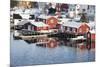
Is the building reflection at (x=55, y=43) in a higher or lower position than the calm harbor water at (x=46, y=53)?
higher

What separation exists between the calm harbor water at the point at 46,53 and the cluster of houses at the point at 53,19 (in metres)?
0.12

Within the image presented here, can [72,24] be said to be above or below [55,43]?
above

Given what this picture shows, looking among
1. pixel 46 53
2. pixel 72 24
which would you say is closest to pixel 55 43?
pixel 46 53

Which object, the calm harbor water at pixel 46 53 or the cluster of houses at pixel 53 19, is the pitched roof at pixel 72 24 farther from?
the calm harbor water at pixel 46 53

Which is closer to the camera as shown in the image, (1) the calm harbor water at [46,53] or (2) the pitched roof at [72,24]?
(1) the calm harbor water at [46,53]

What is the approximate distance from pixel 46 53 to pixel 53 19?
0.32 metres

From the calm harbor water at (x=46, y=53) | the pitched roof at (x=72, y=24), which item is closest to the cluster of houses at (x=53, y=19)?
the pitched roof at (x=72, y=24)

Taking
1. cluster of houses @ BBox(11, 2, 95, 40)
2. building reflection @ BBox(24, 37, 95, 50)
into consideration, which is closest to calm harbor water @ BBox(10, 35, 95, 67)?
building reflection @ BBox(24, 37, 95, 50)

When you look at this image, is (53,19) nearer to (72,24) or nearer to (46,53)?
(72,24)

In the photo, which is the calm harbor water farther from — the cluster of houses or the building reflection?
the cluster of houses

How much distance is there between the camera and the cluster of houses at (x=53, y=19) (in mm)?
1776

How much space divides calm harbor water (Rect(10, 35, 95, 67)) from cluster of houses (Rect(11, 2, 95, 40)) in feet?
0.40

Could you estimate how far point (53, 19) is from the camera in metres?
1.87

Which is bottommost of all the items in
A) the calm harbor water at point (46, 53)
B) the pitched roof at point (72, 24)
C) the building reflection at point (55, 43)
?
the calm harbor water at point (46, 53)
